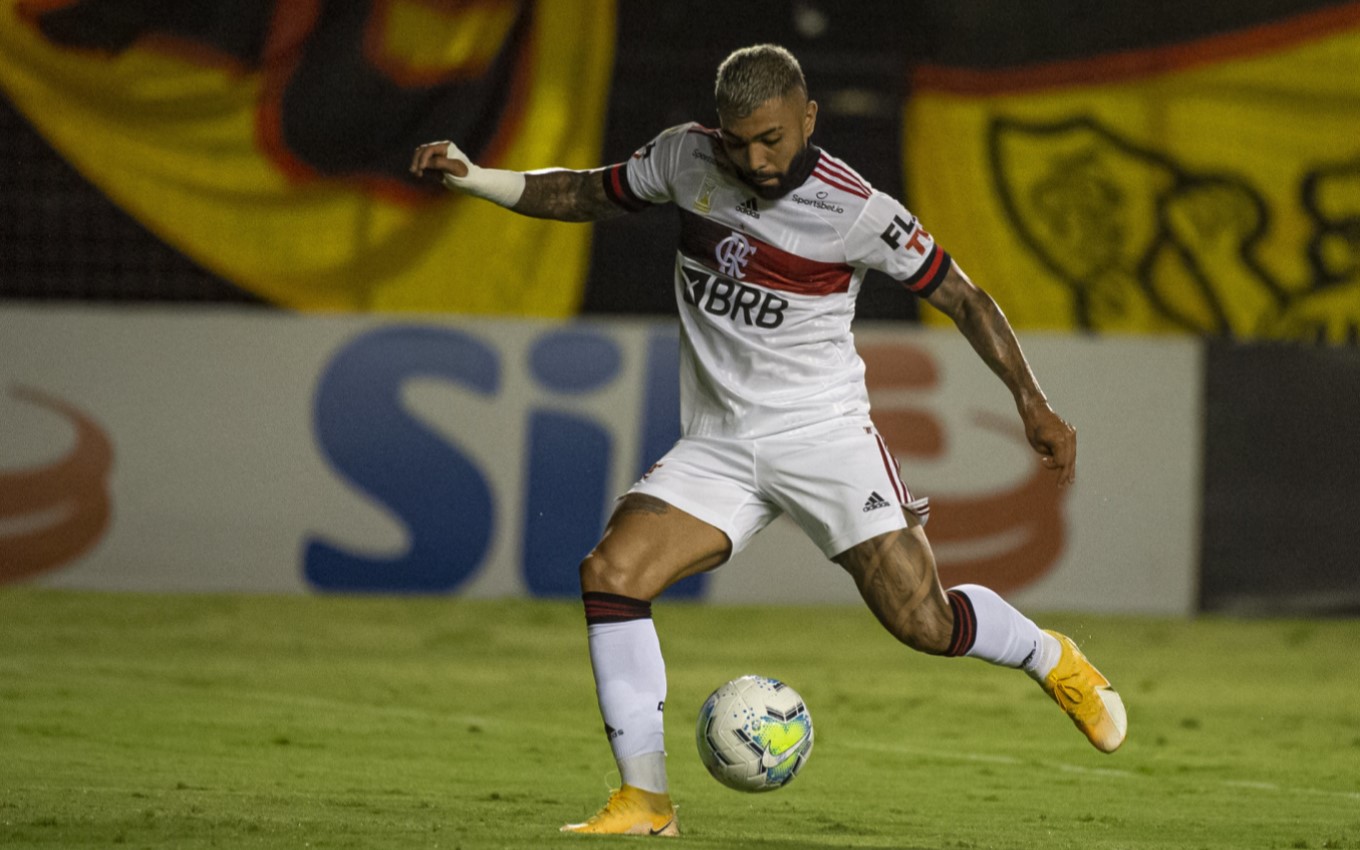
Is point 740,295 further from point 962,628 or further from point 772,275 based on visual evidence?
point 962,628

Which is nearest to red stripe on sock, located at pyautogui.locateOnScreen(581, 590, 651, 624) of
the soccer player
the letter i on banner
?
the soccer player

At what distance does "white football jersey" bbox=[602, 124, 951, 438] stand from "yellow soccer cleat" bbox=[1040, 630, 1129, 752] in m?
0.99

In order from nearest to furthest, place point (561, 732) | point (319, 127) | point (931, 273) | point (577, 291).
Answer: point (931, 273) < point (561, 732) < point (319, 127) < point (577, 291)

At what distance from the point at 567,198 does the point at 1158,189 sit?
8.21 metres

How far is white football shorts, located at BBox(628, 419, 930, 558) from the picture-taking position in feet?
18.1

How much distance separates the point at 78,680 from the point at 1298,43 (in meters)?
9.14

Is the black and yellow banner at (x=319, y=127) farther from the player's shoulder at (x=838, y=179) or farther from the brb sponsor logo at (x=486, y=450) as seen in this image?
the player's shoulder at (x=838, y=179)

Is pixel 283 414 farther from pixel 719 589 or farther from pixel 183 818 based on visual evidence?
pixel 183 818

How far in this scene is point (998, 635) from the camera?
5.70m

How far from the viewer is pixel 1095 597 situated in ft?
39.2

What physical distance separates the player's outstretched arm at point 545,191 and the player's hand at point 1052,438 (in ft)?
4.34

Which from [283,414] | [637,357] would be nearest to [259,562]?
[283,414]

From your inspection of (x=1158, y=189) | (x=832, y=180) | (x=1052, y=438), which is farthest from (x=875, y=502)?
(x=1158, y=189)

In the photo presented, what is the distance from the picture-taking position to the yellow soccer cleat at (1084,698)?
19.3ft
